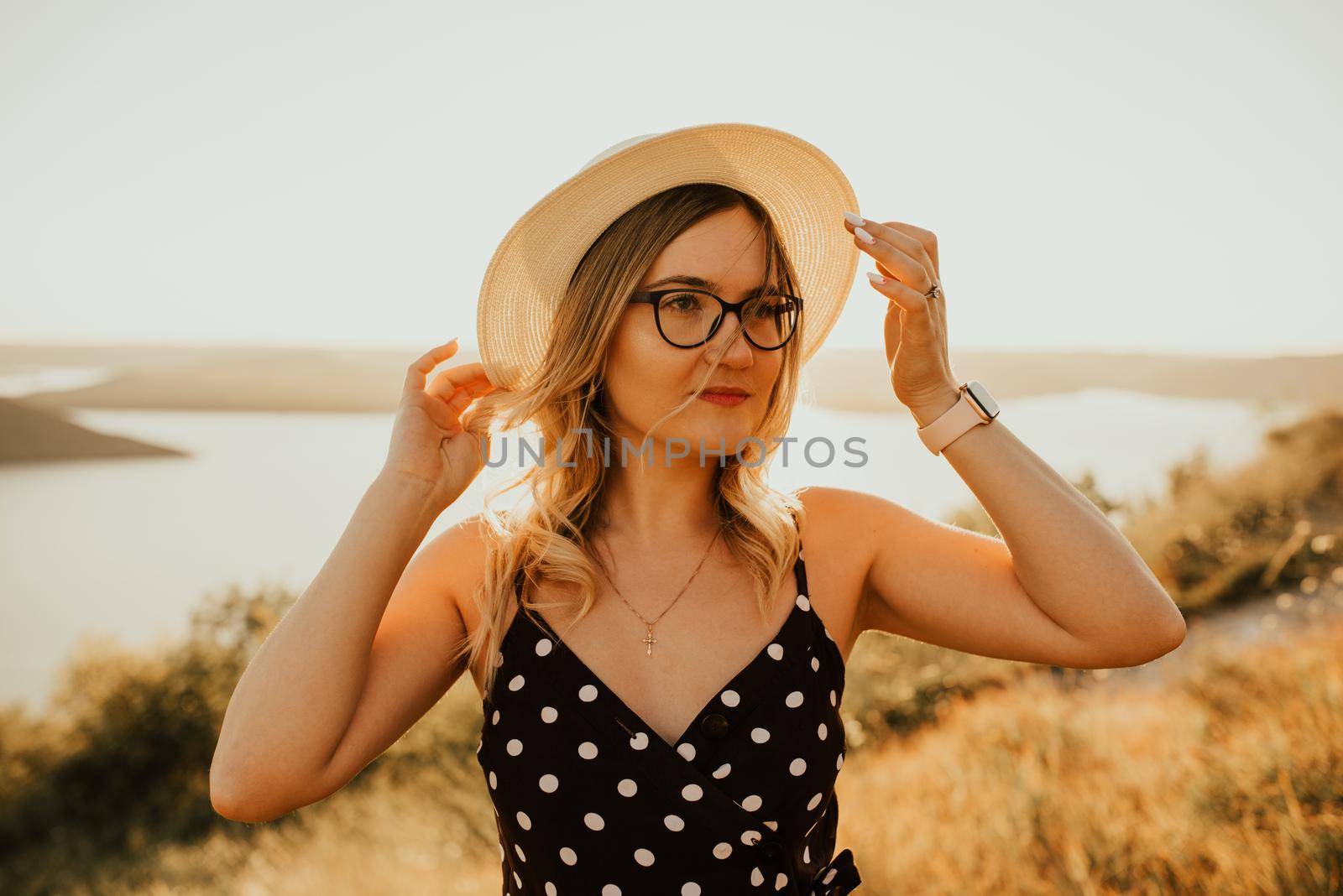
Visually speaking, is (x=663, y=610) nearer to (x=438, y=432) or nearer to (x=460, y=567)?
(x=460, y=567)

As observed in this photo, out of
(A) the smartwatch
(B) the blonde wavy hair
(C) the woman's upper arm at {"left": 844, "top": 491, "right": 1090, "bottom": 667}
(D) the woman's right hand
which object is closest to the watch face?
(A) the smartwatch

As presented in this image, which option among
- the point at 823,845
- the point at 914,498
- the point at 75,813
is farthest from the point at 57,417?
the point at 823,845

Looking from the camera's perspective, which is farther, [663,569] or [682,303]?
[663,569]

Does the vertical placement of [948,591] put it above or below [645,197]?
below

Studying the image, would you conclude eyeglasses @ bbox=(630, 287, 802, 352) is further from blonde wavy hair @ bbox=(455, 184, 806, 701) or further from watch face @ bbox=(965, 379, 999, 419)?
watch face @ bbox=(965, 379, 999, 419)

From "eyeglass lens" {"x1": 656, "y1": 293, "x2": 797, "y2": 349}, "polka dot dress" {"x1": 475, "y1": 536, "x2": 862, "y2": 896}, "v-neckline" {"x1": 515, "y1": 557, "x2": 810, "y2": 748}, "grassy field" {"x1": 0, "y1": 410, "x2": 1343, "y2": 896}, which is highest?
"eyeglass lens" {"x1": 656, "y1": 293, "x2": 797, "y2": 349}

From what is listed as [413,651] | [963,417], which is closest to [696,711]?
[413,651]

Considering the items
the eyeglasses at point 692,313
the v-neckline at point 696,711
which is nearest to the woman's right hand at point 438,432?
the v-neckline at point 696,711

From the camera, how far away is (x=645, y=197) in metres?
1.80

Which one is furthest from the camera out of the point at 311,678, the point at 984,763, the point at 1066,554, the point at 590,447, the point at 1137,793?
the point at 984,763

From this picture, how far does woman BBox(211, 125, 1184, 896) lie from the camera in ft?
4.98

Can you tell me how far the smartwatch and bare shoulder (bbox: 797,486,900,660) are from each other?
0.24 meters

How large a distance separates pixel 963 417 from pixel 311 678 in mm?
1401

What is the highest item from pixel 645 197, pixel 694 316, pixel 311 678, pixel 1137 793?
pixel 645 197
